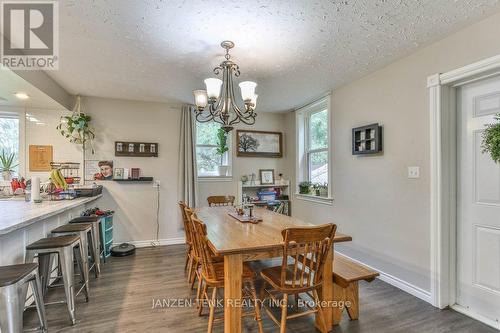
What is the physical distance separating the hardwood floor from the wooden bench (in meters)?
0.09

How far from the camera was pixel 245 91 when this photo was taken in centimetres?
237

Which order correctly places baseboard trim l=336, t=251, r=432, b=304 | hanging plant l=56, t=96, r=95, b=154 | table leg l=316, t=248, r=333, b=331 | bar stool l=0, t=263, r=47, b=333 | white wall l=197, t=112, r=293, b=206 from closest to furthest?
bar stool l=0, t=263, r=47, b=333 < table leg l=316, t=248, r=333, b=331 < baseboard trim l=336, t=251, r=432, b=304 < hanging plant l=56, t=96, r=95, b=154 < white wall l=197, t=112, r=293, b=206

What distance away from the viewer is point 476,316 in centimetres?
212

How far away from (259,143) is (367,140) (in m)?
2.24

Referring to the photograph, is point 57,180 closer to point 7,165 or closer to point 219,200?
point 7,165

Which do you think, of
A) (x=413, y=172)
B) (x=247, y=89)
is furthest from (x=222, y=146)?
(x=413, y=172)

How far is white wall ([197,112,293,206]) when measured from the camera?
15.1 ft

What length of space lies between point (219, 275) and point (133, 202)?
2.75 m

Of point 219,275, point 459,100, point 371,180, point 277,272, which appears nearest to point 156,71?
point 219,275

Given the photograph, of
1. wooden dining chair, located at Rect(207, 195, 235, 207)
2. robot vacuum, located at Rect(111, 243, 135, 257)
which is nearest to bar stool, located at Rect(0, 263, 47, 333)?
robot vacuum, located at Rect(111, 243, 135, 257)

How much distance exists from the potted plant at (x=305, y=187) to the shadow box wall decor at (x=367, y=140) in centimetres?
134

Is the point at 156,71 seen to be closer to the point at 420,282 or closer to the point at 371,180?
the point at 371,180

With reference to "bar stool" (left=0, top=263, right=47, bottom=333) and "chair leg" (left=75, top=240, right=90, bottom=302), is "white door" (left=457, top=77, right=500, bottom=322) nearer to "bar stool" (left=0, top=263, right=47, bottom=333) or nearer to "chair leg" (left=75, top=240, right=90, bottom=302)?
"bar stool" (left=0, top=263, right=47, bottom=333)

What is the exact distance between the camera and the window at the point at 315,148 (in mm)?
3961
